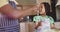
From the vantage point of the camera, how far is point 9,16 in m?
0.64

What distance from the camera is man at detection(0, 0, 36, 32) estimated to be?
63 cm

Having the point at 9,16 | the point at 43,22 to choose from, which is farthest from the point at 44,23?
the point at 9,16

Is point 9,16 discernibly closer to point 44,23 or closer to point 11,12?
point 11,12

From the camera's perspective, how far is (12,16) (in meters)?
0.64

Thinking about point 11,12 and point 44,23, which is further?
point 44,23

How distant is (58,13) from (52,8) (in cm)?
20

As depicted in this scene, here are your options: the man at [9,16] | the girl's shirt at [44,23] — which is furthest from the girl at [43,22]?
the man at [9,16]

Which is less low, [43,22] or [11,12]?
[11,12]

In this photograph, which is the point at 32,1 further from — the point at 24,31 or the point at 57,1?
the point at 24,31

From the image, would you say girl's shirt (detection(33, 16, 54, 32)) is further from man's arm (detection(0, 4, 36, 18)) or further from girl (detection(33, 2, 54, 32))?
man's arm (detection(0, 4, 36, 18))

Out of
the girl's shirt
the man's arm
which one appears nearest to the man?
the man's arm

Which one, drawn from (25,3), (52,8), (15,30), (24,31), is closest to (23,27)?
(24,31)

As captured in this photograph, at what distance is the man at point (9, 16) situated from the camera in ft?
2.07

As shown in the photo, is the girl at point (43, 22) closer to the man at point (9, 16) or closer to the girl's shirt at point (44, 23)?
the girl's shirt at point (44, 23)
